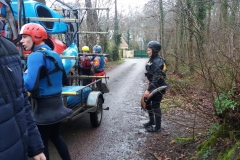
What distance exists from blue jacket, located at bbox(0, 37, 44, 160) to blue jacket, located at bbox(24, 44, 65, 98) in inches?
47.5

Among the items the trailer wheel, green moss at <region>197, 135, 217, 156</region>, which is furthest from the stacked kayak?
green moss at <region>197, 135, 217, 156</region>

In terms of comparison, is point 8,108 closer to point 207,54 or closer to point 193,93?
point 207,54

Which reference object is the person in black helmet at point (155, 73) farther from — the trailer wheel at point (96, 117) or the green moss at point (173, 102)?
the trailer wheel at point (96, 117)

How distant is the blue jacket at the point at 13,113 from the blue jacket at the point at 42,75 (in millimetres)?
1207

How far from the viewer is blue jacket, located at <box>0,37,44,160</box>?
1.69 meters

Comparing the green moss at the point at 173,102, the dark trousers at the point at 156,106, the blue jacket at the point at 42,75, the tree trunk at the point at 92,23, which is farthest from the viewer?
the tree trunk at the point at 92,23

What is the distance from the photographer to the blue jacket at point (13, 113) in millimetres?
1693

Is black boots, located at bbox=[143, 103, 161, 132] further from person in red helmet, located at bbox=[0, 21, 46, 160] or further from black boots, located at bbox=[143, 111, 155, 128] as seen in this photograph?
person in red helmet, located at bbox=[0, 21, 46, 160]

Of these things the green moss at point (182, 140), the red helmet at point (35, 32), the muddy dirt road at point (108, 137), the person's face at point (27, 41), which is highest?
the red helmet at point (35, 32)

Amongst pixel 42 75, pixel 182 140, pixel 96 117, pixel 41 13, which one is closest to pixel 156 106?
pixel 182 140

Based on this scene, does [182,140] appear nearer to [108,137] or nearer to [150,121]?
[150,121]

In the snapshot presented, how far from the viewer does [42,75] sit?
3.31m

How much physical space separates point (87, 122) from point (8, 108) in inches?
193

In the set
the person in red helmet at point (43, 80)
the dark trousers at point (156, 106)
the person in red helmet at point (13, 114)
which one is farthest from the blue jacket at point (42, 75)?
the dark trousers at point (156, 106)
